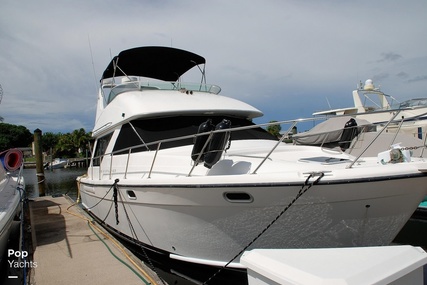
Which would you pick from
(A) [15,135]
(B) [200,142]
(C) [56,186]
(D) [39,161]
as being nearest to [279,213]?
(B) [200,142]

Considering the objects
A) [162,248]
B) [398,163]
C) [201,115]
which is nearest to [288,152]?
[398,163]

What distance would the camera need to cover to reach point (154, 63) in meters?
7.75

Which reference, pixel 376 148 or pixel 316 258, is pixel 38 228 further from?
pixel 376 148

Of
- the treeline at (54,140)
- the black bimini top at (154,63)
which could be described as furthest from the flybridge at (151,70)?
the treeline at (54,140)

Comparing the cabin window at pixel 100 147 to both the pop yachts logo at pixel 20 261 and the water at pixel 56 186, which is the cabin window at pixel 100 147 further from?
the water at pixel 56 186

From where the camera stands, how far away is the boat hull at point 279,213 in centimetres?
304

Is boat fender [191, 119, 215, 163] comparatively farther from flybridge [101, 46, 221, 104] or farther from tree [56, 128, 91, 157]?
tree [56, 128, 91, 157]

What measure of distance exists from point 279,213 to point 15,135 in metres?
85.6

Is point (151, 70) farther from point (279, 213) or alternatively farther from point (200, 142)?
point (279, 213)

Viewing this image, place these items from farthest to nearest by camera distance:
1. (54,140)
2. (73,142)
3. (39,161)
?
(54,140) < (73,142) < (39,161)

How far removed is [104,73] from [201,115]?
11.5ft

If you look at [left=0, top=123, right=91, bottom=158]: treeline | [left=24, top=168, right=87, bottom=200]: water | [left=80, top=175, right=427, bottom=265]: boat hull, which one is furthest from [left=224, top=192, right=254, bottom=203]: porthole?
[left=0, top=123, right=91, bottom=158]: treeline

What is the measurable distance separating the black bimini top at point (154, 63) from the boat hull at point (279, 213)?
413cm

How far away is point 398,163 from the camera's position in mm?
3217
